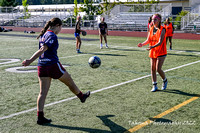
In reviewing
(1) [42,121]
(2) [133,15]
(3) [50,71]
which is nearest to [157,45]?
(3) [50,71]

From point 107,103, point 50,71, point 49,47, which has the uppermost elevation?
point 49,47

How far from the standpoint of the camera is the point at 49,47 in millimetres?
4555

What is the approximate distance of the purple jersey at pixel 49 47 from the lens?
4.54 m

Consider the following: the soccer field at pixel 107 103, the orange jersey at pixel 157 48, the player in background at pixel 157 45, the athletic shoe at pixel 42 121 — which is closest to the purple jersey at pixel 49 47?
the athletic shoe at pixel 42 121

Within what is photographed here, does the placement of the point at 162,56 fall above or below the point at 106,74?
above

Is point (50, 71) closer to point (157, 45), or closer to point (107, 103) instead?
point (107, 103)

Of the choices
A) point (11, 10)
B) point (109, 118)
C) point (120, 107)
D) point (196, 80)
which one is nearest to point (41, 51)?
point (109, 118)

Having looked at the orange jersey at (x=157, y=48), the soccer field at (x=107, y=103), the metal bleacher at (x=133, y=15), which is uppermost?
the metal bleacher at (x=133, y=15)

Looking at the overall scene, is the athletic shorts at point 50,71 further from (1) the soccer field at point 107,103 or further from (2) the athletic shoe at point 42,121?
(1) the soccer field at point 107,103

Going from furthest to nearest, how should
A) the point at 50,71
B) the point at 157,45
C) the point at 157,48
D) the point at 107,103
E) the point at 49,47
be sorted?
the point at 157,48, the point at 157,45, the point at 107,103, the point at 50,71, the point at 49,47

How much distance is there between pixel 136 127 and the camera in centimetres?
459

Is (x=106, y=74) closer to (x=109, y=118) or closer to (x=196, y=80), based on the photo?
(x=196, y=80)

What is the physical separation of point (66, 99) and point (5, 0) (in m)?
62.1

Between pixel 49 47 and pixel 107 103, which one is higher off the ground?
pixel 49 47
